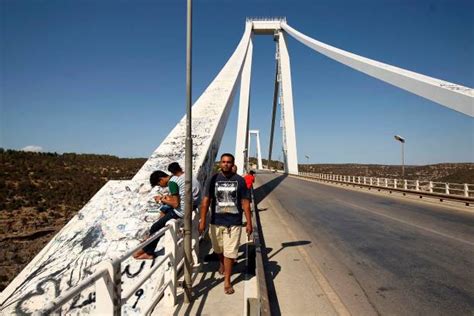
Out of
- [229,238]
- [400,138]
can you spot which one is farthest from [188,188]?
[400,138]

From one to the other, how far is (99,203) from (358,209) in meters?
10.7

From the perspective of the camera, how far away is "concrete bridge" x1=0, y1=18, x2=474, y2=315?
4.59 meters

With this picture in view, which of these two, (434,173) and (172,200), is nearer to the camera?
(172,200)

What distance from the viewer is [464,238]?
8664mm

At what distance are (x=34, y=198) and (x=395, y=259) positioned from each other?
2520cm

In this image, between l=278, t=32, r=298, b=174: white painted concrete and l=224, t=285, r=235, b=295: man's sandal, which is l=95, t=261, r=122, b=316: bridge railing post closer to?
l=224, t=285, r=235, b=295: man's sandal

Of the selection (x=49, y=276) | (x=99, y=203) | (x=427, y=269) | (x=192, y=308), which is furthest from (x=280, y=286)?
(x=99, y=203)

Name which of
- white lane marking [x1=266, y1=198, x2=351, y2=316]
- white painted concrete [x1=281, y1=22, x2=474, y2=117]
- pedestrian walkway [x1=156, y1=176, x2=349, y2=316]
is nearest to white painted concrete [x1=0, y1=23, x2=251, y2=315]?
pedestrian walkway [x1=156, y1=176, x2=349, y2=316]

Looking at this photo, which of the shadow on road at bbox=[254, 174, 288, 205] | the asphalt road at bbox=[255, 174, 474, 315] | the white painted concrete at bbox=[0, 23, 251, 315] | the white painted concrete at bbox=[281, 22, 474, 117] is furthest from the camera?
the shadow on road at bbox=[254, 174, 288, 205]

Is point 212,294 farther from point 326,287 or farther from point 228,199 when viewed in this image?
point 326,287

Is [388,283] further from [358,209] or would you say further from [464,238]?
[358,209]

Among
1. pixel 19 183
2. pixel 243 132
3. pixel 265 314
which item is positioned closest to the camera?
pixel 265 314

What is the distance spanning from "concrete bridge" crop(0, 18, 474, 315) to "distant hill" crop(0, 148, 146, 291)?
20.4 ft

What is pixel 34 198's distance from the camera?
995 inches
